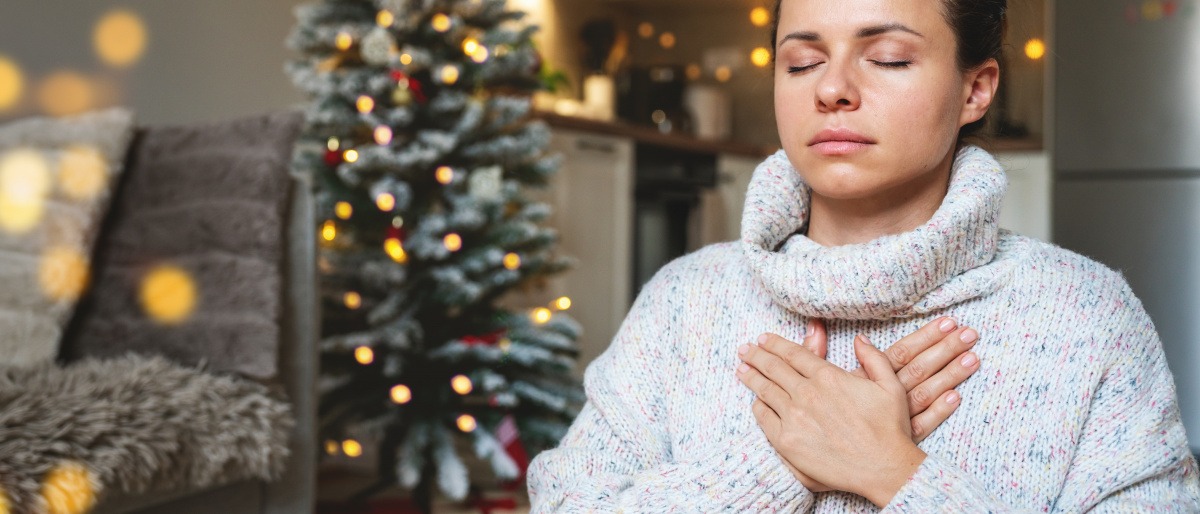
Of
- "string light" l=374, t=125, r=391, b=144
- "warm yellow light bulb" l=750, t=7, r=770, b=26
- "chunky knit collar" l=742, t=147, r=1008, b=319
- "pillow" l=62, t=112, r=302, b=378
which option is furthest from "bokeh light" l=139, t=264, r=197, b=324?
"warm yellow light bulb" l=750, t=7, r=770, b=26

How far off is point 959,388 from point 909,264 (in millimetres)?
114

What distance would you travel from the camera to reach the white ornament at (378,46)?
2.36 metres

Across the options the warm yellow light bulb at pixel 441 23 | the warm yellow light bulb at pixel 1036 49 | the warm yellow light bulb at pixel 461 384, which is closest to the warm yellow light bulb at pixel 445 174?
the warm yellow light bulb at pixel 441 23

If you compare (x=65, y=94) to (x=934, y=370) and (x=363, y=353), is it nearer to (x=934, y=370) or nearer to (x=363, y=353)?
(x=363, y=353)

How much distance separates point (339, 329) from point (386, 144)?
→ 46 centimetres

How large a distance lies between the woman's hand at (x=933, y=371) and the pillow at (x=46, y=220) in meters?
1.30


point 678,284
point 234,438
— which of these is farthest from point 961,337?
point 234,438

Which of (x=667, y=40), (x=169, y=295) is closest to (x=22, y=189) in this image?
(x=169, y=295)

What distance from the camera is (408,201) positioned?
2373mm

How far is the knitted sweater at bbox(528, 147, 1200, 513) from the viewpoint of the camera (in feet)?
2.56

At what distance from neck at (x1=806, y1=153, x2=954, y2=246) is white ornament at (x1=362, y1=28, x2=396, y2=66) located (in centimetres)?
166

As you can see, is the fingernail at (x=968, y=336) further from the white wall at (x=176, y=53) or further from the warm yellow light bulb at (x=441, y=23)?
the white wall at (x=176, y=53)

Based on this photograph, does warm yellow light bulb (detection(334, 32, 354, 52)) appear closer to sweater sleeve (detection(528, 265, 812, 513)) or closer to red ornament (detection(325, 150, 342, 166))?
red ornament (detection(325, 150, 342, 166))

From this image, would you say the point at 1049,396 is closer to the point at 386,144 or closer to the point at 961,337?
the point at 961,337
